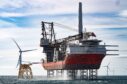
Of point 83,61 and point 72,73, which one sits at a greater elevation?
point 83,61

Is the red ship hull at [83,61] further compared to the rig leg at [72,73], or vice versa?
the rig leg at [72,73]

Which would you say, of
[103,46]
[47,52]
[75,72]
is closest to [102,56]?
[103,46]

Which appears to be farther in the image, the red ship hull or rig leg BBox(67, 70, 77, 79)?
rig leg BBox(67, 70, 77, 79)

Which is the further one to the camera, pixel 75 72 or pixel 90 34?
pixel 75 72

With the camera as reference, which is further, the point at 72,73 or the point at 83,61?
the point at 72,73

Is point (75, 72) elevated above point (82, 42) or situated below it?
below

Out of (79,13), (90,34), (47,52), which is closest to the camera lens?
(90,34)

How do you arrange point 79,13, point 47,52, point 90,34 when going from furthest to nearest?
point 47,52, point 79,13, point 90,34

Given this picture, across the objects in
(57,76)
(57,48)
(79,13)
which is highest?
(79,13)

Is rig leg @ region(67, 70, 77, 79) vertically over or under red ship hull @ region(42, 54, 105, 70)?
under

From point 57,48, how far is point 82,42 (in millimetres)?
23163

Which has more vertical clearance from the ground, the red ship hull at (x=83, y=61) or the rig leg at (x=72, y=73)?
the red ship hull at (x=83, y=61)

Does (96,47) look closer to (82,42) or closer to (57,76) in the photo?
(82,42)

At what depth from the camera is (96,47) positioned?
166 m
